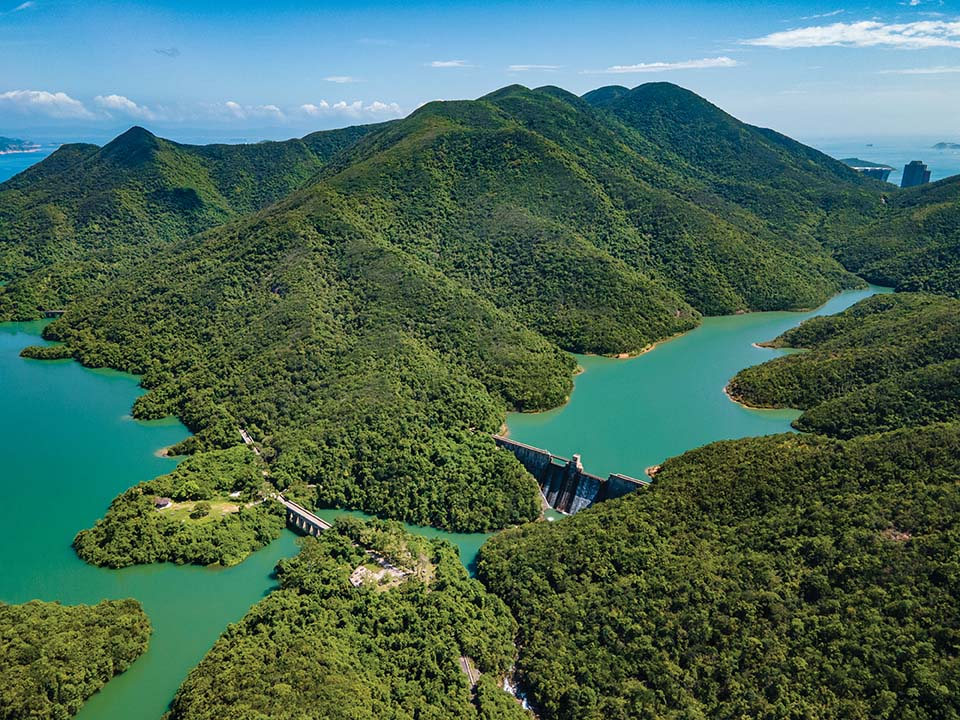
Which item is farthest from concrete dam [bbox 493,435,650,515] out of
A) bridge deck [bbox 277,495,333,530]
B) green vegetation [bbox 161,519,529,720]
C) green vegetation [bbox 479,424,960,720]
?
bridge deck [bbox 277,495,333,530]

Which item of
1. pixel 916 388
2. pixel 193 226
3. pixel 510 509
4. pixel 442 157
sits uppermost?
pixel 442 157

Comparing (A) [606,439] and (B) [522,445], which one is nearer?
(B) [522,445]

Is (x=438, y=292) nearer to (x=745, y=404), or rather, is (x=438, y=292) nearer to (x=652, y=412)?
(x=652, y=412)

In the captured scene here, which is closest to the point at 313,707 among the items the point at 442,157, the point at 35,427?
the point at 35,427

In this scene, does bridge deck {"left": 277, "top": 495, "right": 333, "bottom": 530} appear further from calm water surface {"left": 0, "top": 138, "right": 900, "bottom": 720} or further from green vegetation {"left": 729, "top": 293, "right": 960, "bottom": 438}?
green vegetation {"left": 729, "top": 293, "right": 960, "bottom": 438}

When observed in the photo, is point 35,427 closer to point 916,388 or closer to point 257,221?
point 257,221

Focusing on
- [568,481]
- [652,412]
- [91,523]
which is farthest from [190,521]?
[652,412]
